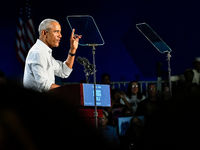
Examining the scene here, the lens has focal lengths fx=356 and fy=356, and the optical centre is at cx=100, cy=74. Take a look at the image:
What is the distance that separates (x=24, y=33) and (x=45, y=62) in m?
4.31

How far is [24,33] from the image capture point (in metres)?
7.26

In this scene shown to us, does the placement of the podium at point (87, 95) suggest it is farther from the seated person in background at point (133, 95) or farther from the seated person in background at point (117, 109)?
the seated person in background at point (133, 95)

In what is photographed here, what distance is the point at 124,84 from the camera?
22.9 feet

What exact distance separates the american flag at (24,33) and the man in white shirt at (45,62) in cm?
389

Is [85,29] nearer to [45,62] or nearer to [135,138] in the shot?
[45,62]

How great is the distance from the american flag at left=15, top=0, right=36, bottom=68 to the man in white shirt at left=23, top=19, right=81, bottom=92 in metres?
3.89

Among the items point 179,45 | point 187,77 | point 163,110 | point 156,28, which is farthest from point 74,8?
point 163,110

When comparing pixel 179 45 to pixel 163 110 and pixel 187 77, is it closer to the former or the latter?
pixel 187 77

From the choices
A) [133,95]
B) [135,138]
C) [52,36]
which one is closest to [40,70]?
[52,36]

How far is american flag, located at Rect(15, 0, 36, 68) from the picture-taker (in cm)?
720

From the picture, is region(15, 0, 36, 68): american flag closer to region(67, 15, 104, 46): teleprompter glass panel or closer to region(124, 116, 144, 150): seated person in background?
region(67, 15, 104, 46): teleprompter glass panel

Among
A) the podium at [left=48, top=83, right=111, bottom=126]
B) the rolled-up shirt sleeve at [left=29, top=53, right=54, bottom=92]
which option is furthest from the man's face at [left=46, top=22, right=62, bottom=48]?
the podium at [left=48, top=83, right=111, bottom=126]

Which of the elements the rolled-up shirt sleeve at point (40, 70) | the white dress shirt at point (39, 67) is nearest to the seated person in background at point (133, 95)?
the white dress shirt at point (39, 67)

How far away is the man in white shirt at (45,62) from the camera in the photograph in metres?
2.99
